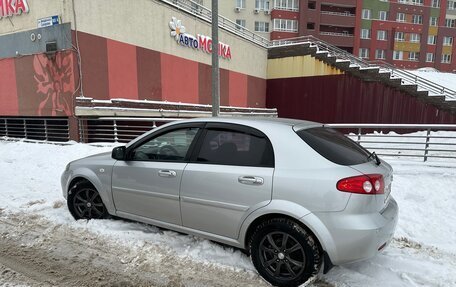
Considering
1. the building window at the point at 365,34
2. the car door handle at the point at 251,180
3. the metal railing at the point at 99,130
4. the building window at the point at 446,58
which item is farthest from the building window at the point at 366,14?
the car door handle at the point at 251,180

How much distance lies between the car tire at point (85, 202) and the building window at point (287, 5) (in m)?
43.7

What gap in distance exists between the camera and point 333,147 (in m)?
3.17

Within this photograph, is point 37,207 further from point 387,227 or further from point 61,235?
point 387,227

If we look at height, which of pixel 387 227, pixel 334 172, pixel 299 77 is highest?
pixel 299 77

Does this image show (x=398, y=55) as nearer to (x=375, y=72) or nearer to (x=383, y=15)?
(x=383, y=15)

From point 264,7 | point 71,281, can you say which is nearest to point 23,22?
point 71,281

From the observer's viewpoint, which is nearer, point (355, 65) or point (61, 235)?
point (61, 235)

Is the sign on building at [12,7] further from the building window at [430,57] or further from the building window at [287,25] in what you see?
the building window at [430,57]

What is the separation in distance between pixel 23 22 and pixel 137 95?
4596 mm

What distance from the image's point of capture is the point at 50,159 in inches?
351

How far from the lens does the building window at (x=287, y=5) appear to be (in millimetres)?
43000

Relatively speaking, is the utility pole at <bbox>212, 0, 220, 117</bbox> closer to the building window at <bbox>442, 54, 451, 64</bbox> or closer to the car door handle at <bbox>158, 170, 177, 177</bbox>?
the car door handle at <bbox>158, 170, 177, 177</bbox>

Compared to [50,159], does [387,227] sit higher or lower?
higher

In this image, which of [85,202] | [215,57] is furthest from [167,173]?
[215,57]
